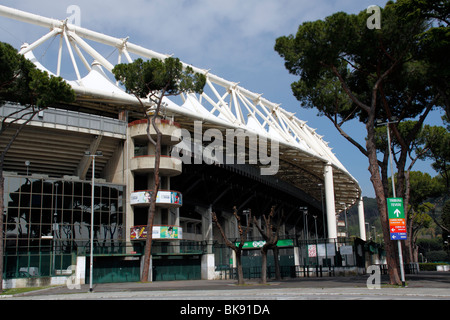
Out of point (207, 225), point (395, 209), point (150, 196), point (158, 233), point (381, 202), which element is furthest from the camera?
point (207, 225)

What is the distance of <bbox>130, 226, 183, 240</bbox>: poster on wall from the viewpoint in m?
41.8

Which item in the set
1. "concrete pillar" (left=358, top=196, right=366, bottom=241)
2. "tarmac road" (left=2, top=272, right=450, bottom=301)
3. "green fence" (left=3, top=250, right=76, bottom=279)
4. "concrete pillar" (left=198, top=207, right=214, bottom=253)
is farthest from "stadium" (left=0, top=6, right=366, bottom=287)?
"concrete pillar" (left=358, top=196, right=366, bottom=241)

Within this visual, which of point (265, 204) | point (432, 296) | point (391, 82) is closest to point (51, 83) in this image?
point (391, 82)

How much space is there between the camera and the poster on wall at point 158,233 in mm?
41781

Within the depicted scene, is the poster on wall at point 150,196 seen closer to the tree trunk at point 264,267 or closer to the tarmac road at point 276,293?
the tree trunk at point 264,267

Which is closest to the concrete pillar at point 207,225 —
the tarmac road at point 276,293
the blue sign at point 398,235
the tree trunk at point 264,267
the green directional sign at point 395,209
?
the tree trunk at point 264,267

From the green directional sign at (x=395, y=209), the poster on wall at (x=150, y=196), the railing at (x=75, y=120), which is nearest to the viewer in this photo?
the green directional sign at (x=395, y=209)

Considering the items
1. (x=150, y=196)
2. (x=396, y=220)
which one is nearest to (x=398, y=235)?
(x=396, y=220)

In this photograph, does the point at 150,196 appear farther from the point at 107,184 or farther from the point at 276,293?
the point at 276,293

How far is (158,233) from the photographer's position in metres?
42.2

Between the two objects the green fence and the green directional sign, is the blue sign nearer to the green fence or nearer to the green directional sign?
the green directional sign

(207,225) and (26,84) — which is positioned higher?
(26,84)

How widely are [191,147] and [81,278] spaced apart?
1862cm

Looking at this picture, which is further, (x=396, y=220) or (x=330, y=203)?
(x=330, y=203)
